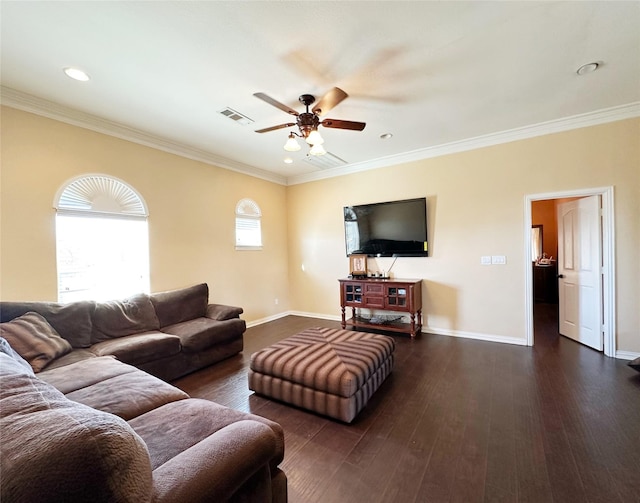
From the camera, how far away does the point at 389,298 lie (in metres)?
4.30

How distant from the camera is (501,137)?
380cm

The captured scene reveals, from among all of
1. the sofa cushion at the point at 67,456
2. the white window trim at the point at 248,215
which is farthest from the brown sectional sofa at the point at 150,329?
the sofa cushion at the point at 67,456

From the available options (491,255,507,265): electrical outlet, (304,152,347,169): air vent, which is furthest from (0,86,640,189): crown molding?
(491,255,507,265): electrical outlet

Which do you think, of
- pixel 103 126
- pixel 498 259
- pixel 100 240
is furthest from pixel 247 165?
pixel 498 259

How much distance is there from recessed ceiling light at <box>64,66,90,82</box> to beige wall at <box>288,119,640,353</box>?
376cm

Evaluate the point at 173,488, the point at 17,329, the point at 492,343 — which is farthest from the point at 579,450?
the point at 17,329

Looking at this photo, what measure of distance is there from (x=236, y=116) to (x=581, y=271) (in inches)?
195

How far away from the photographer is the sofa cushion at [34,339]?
2203 millimetres

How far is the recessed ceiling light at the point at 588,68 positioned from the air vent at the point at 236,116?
10.8 ft

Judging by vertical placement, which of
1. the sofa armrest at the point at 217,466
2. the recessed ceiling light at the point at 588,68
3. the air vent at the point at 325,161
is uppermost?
the recessed ceiling light at the point at 588,68

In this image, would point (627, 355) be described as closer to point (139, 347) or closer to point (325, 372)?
point (325, 372)

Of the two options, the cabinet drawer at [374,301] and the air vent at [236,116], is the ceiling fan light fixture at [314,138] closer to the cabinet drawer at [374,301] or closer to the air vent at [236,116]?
the air vent at [236,116]

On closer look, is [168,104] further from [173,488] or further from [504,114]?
[504,114]

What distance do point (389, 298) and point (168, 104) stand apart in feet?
12.6
